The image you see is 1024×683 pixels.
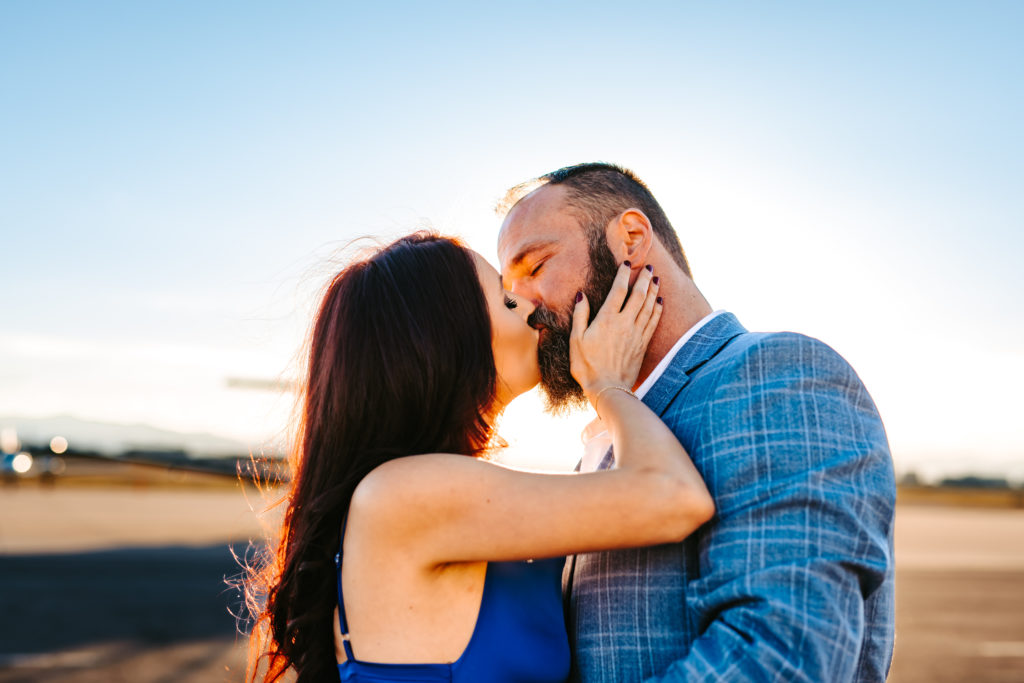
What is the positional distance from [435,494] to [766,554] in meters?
0.78

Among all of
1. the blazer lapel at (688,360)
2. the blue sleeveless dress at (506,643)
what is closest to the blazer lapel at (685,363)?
the blazer lapel at (688,360)

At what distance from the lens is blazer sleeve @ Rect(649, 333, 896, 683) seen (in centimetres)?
175

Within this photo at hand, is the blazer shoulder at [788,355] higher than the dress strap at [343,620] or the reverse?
higher

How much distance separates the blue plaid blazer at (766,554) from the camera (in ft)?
5.80

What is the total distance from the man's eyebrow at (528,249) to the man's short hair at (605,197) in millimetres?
168

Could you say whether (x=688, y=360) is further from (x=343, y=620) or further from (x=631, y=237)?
(x=343, y=620)

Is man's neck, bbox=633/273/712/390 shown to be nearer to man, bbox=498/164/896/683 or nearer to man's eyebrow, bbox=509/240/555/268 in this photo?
man, bbox=498/164/896/683

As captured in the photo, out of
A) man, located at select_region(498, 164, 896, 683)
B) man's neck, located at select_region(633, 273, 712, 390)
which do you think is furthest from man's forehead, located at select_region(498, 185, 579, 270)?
man, located at select_region(498, 164, 896, 683)

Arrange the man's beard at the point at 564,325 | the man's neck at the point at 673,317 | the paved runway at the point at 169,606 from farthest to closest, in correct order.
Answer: the paved runway at the point at 169,606 < the man's beard at the point at 564,325 < the man's neck at the point at 673,317

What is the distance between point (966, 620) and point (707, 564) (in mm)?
17003

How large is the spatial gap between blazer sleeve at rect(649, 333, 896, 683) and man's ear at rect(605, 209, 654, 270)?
37.5 inches

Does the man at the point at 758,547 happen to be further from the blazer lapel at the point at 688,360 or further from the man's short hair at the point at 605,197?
the man's short hair at the point at 605,197

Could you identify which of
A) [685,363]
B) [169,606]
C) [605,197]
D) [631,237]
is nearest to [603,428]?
[685,363]

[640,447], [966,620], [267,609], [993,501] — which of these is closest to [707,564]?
[640,447]
